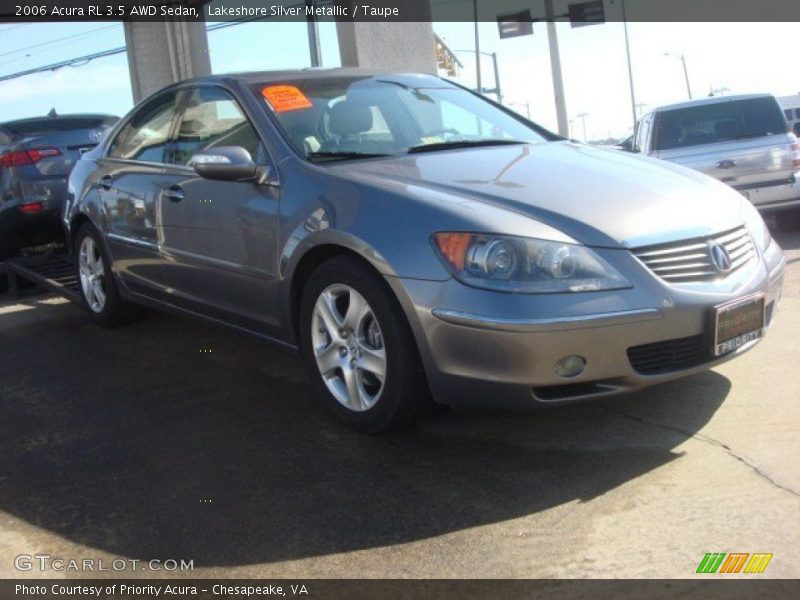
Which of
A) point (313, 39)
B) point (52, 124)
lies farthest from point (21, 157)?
point (313, 39)

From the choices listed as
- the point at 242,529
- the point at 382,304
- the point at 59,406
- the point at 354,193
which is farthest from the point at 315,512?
the point at 59,406

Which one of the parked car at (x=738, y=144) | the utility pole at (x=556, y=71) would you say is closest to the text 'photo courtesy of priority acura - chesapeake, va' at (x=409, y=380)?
the parked car at (x=738, y=144)

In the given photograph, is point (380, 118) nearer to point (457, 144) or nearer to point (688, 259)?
point (457, 144)

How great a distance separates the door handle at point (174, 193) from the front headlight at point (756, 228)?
2.79 m

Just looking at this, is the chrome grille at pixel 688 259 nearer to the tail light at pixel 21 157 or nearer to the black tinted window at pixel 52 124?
the tail light at pixel 21 157

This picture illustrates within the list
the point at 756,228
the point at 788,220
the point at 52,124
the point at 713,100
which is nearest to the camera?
the point at 756,228

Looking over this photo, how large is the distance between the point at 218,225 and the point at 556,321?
1.99m

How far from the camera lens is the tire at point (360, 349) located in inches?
139

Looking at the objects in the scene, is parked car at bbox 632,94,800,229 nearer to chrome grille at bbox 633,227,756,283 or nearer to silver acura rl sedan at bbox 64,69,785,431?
silver acura rl sedan at bbox 64,69,785,431

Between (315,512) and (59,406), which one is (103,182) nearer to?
(59,406)

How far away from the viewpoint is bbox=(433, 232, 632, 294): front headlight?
3.23 m

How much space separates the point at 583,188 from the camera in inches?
146

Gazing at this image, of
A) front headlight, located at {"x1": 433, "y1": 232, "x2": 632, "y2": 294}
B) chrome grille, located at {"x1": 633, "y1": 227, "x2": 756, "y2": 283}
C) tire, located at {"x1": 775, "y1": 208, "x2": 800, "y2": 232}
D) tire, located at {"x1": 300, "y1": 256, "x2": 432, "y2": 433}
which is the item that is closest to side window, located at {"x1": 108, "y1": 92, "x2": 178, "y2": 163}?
tire, located at {"x1": 300, "y1": 256, "x2": 432, "y2": 433}

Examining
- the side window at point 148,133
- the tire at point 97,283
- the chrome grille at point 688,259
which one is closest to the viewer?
the chrome grille at point 688,259
